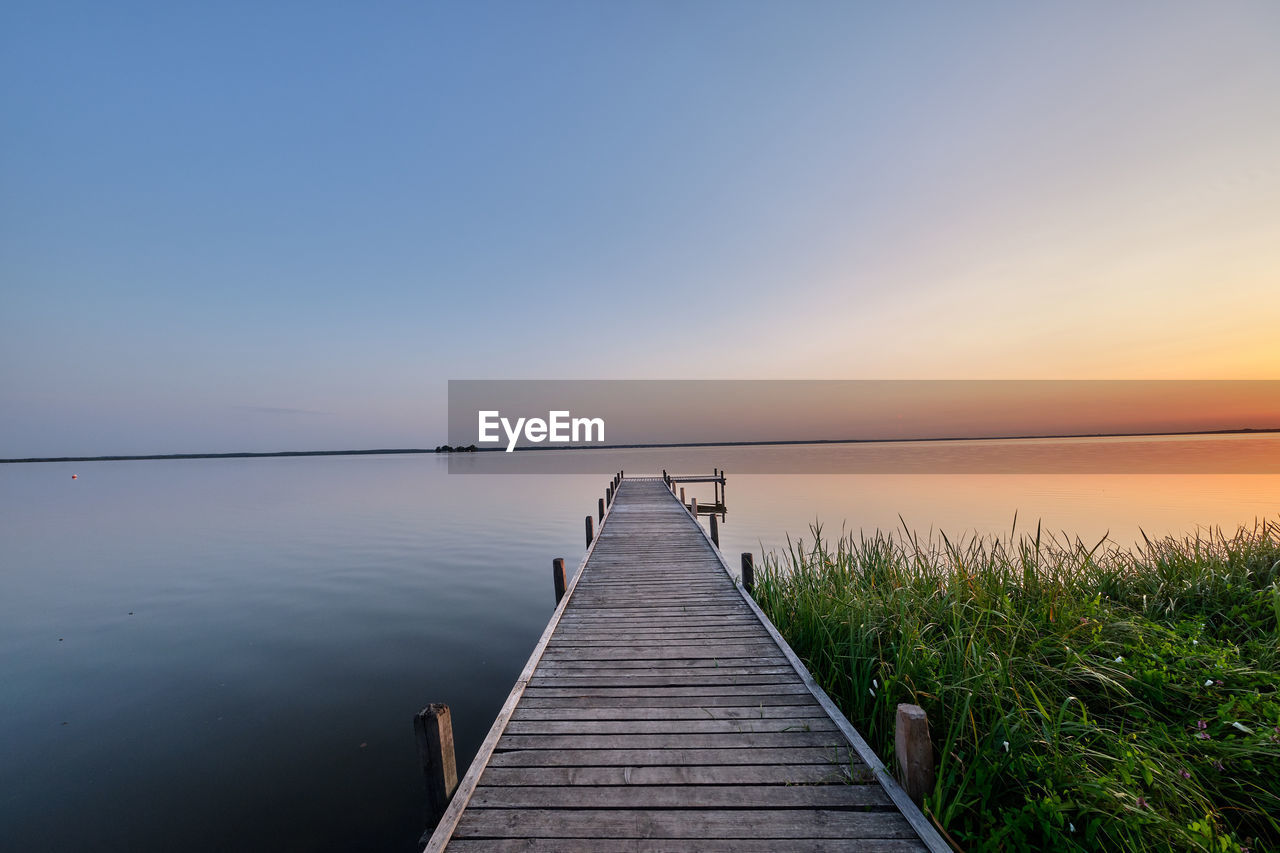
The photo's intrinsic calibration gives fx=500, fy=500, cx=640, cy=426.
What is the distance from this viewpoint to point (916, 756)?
9.89ft

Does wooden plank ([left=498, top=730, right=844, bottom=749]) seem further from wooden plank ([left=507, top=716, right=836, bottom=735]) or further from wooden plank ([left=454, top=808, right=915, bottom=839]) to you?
wooden plank ([left=454, top=808, right=915, bottom=839])

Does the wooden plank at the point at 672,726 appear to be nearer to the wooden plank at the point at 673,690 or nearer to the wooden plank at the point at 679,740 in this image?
the wooden plank at the point at 679,740

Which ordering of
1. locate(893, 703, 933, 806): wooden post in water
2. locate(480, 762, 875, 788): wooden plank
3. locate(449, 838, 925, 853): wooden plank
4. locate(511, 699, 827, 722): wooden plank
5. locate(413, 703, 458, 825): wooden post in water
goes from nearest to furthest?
1. locate(449, 838, 925, 853): wooden plank
2. locate(893, 703, 933, 806): wooden post in water
3. locate(480, 762, 875, 788): wooden plank
4. locate(413, 703, 458, 825): wooden post in water
5. locate(511, 699, 827, 722): wooden plank

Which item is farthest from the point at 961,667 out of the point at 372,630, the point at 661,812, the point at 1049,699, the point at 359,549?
the point at 359,549

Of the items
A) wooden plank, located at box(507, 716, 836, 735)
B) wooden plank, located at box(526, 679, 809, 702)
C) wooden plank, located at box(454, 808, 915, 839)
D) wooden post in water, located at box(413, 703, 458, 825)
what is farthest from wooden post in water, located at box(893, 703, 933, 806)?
wooden post in water, located at box(413, 703, 458, 825)

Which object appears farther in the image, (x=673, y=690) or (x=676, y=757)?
(x=673, y=690)

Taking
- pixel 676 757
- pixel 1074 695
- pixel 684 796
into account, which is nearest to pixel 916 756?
A: pixel 684 796

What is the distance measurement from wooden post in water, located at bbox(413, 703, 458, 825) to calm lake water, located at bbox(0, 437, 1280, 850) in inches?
77.0

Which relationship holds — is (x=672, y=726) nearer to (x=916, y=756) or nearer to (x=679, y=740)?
(x=679, y=740)

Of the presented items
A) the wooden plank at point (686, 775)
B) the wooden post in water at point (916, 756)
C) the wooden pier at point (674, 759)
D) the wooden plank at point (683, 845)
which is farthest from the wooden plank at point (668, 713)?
the wooden plank at point (683, 845)

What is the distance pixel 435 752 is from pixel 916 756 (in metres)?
3.08

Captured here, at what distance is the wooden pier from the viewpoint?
9.37 feet

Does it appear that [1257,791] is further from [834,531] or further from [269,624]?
[834,531]

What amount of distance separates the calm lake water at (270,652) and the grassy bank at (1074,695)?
468cm
